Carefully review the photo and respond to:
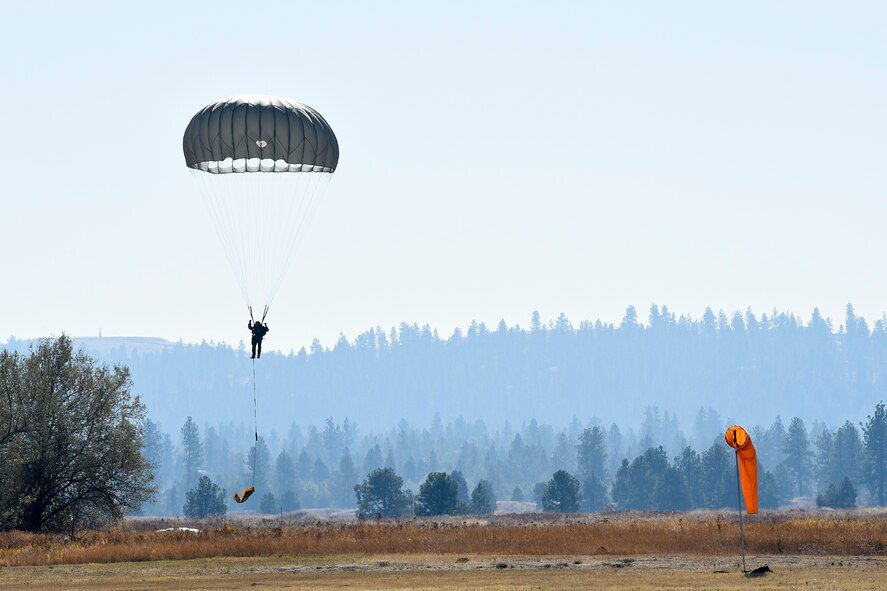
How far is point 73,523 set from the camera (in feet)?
190

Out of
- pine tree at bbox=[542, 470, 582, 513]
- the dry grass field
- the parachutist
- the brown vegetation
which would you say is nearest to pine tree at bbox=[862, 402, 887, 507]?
pine tree at bbox=[542, 470, 582, 513]

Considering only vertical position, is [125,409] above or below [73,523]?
above

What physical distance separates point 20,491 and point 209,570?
855 inches

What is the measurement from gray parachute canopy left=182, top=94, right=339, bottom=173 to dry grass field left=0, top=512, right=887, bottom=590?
13.2 m

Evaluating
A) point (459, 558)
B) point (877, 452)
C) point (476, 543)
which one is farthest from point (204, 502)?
point (459, 558)

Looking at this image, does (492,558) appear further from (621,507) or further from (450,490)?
(621,507)

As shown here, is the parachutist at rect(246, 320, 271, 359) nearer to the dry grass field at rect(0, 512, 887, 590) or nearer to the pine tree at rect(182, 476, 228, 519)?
the dry grass field at rect(0, 512, 887, 590)

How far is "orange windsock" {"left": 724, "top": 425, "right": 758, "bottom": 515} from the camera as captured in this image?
114ft

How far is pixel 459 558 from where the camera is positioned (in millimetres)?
40656

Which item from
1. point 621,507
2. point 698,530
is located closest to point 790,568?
point 698,530

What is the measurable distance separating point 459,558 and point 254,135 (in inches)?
635

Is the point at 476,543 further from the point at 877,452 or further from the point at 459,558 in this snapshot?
the point at 877,452

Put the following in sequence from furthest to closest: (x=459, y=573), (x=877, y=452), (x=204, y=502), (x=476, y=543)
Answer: (x=877, y=452)
(x=204, y=502)
(x=476, y=543)
(x=459, y=573)

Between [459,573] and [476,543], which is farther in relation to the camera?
[476,543]
